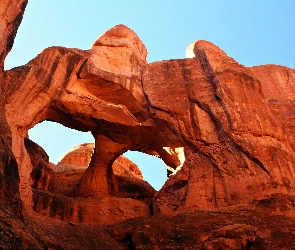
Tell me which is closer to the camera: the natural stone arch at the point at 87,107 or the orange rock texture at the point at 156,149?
the orange rock texture at the point at 156,149

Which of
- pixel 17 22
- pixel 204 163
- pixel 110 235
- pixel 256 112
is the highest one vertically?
pixel 17 22

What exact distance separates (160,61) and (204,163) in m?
7.55

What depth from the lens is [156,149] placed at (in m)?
23.0

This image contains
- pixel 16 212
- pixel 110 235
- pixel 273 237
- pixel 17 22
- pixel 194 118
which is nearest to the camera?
pixel 16 212

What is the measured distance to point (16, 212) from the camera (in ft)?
36.3

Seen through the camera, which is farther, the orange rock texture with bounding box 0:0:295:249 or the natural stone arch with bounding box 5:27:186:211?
the natural stone arch with bounding box 5:27:186:211

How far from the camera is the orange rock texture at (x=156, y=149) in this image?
13.0m

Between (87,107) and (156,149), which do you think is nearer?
(87,107)

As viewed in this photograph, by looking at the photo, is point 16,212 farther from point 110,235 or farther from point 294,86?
point 294,86

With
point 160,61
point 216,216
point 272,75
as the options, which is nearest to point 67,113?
point 160,61

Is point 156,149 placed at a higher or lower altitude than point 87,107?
lower

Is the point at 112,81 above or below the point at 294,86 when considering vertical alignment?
below

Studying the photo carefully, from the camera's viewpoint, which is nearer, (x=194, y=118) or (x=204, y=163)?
(x=204, y=163)

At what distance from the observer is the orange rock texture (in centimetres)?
1302
